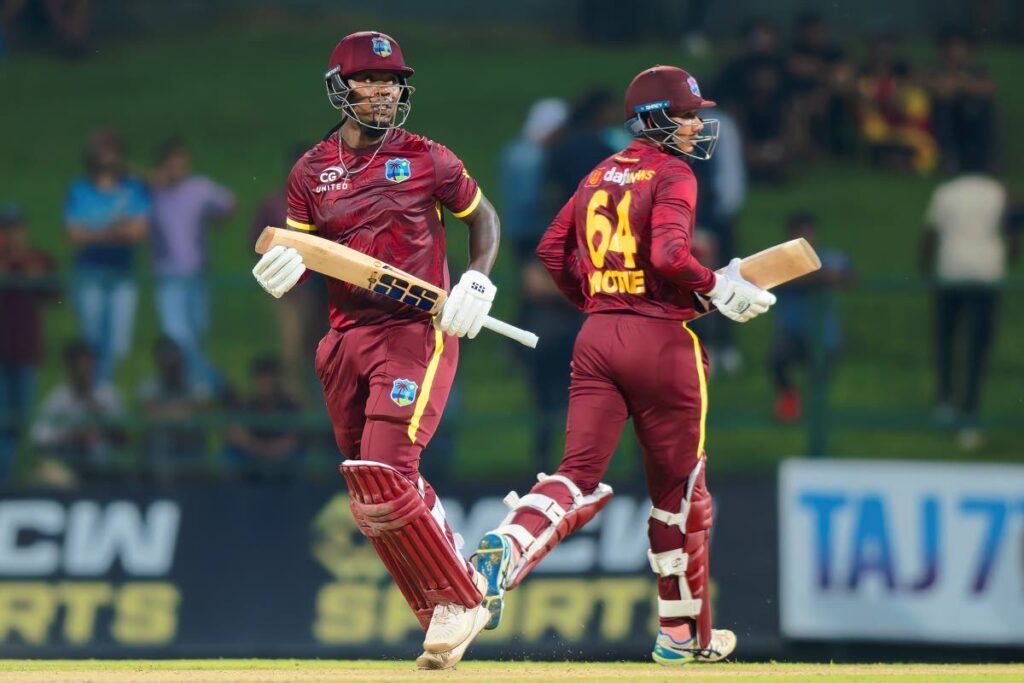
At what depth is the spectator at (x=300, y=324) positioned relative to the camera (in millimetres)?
13164

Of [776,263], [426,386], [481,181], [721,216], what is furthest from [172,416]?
[481,181]

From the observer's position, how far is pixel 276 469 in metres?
12.7

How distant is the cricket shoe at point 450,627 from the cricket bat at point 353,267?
1255 mm

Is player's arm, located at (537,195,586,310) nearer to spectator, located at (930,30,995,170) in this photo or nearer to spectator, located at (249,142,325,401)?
spectator, located at (249,142,325,401)

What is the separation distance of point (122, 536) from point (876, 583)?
4.61 meters

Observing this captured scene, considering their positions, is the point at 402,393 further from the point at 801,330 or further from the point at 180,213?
the point at 180,213

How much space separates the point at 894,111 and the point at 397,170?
14495 millimetres

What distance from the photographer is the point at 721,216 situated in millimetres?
15422

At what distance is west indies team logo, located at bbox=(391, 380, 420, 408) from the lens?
8.01m

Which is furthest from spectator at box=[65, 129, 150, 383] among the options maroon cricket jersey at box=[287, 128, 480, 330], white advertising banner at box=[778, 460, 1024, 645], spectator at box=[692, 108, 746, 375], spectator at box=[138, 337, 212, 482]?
maroon cricket jersey at box=[287, 128, 480, 330]

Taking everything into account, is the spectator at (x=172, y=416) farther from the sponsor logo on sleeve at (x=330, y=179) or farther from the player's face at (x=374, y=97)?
the player's face at (x=374, y=97)

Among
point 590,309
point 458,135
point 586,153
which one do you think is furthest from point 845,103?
point 590,309

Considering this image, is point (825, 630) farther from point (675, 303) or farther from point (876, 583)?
point (675, 303)

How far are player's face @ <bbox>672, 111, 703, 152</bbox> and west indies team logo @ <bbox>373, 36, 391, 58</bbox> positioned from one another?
1321 mm
